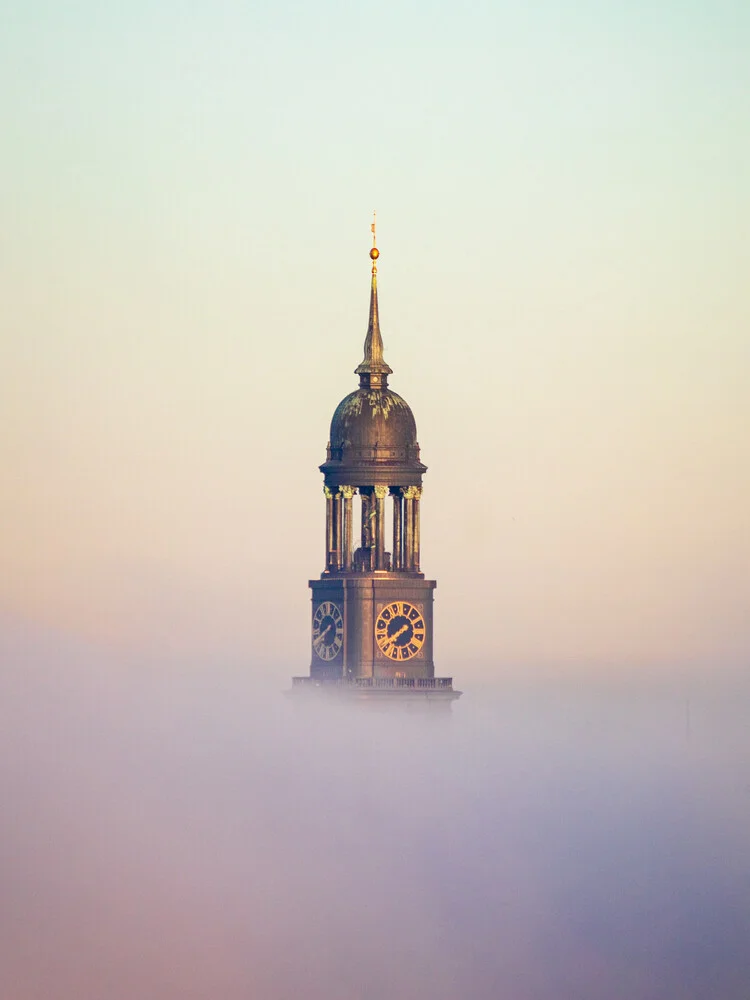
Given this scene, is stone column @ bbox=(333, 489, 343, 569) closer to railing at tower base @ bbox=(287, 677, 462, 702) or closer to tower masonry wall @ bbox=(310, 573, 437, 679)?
tower masonry wall @ bbox=(310, 573, 437, 679)

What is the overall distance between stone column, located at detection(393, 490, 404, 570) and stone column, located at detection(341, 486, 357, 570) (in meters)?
1.90

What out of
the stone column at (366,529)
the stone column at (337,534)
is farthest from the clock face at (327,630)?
the stone column at (366,529)

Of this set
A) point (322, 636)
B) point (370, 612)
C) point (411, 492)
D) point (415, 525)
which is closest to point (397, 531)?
Result: point (415, 525)

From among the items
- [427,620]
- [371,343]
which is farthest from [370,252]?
[427,620]

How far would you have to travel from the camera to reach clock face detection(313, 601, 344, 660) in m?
192

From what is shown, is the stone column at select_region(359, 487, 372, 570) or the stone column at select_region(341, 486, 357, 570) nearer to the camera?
the stone column at select_region(341, 486, 357, 570)

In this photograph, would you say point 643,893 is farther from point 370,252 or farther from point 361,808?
point 370,252

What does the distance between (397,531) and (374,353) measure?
7769 millimetres

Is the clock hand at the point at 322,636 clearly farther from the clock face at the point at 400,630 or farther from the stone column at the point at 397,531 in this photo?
the stone column at the point at 397,531

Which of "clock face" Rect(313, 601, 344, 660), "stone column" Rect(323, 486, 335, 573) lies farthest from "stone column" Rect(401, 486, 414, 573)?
"clock face" Rect(313, 601, 344, 660)

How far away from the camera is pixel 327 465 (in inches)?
7461

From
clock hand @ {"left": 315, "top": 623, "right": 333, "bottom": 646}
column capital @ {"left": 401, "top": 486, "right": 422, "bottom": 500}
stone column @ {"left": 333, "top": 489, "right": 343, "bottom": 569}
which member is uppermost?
column capital @ {"left": 401, "top": 486, "right": 422, "bottom": 500}

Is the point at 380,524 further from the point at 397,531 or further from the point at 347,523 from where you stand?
the point at 347,523

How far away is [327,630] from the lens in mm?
193125
